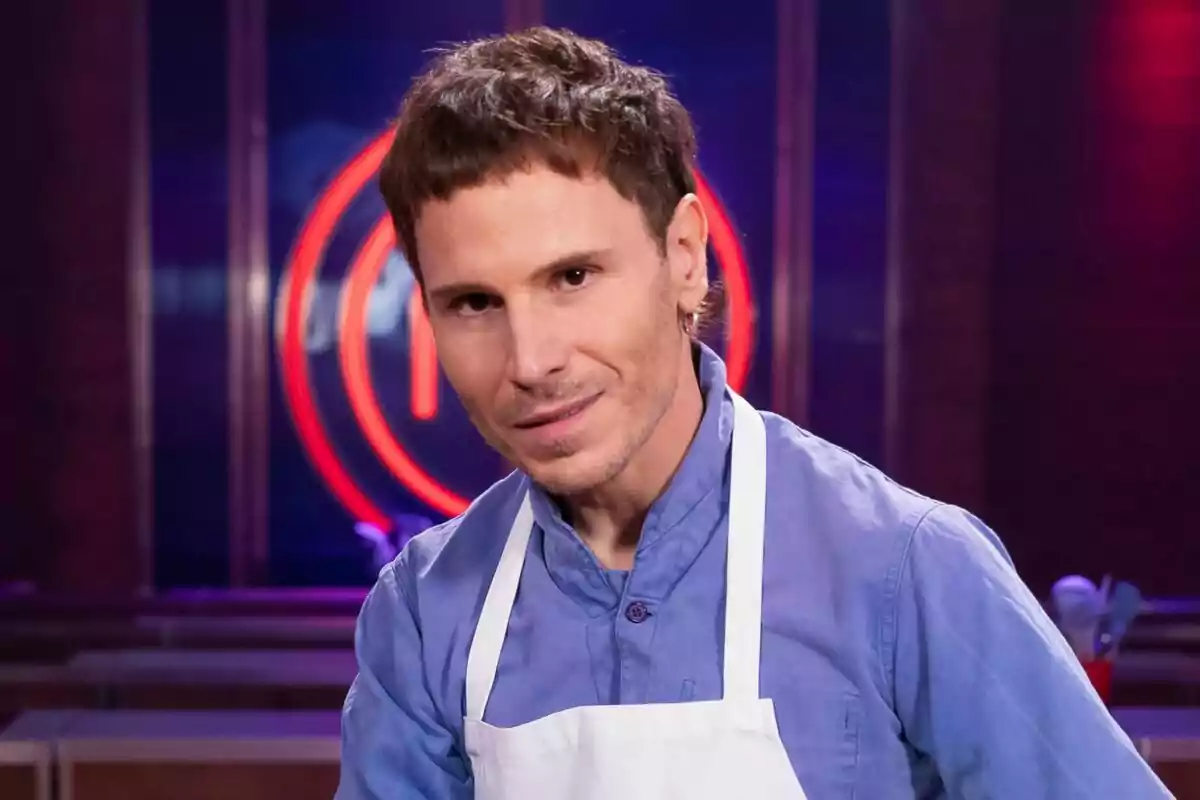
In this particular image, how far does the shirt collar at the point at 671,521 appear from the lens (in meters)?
1.07

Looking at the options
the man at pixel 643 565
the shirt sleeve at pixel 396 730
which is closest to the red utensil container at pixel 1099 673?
the man at pixel 643 565

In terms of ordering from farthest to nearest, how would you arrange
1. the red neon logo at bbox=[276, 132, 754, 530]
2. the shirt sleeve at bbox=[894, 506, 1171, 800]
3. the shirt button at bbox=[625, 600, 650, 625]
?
1. the red neon logo at bbox=[276, 132, 754, 530]
2. the shirt button at bbox=[625, 600, 650, 625]
3. the shirt sleeve at bbox=[894, 506, 1171, 800]

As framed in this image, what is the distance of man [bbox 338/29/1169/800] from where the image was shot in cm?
97

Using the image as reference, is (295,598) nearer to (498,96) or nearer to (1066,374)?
(1066,374)

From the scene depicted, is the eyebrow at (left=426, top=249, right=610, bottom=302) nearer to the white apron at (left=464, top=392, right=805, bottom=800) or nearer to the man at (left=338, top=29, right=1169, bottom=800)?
the man at (left=338, top=29, right=1169, bottom=800)

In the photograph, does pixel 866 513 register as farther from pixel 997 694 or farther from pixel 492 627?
pixel 492 627

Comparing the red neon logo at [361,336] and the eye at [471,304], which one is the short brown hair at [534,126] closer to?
the eye at [471,304]

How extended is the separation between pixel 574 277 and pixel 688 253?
13 cm

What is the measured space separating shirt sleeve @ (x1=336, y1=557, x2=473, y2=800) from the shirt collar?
0.49 feet

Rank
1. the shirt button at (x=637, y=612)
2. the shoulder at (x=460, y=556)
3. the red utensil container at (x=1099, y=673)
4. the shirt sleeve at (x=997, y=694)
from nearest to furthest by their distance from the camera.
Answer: the shirt sleeve at (x=997, y=694) → the shirt button at (x=637, y=612) → the shoulder at (x=460, y=556) → the red utensil container at (x=1099, y=673)

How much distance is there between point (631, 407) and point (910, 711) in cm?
31

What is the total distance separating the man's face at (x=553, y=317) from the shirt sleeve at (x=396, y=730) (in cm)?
22

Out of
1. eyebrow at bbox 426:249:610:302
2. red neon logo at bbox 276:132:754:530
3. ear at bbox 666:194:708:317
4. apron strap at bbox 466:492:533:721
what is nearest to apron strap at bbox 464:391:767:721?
apron strap at bbox 466:492:533:721

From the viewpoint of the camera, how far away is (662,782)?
1.05 meters
